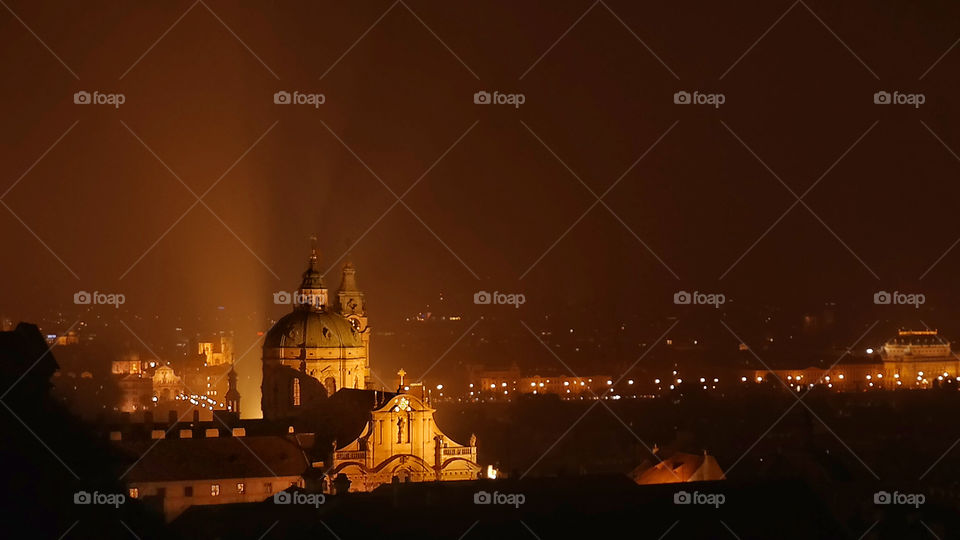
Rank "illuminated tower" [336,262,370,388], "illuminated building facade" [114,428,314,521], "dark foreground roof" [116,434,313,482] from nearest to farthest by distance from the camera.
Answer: "illuminated building facade" [114,428,314,521] < "dark foreground roof" [116,434,313,482] < "illuminated tower" [336,262,370,388]

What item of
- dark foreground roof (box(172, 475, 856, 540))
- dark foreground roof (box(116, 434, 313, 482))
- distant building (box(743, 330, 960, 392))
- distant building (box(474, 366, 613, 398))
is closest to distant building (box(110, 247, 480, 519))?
dark foreground roof (box(116, 434, 313, 482))

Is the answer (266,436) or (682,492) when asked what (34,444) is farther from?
(266,436)

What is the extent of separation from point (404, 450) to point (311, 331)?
39.4 feet

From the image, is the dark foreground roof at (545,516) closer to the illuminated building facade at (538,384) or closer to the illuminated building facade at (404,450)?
the illuminated building facade at (404,450)

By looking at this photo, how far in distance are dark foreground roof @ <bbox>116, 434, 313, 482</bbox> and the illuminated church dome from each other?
37.1 ft

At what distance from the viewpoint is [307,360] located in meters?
61.5

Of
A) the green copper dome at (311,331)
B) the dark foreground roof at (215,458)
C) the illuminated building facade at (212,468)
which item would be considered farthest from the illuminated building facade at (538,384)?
the illuminated building facade at (212,468)

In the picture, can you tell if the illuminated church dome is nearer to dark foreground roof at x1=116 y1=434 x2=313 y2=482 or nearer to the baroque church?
the baroque church

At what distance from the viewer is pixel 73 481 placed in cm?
2959

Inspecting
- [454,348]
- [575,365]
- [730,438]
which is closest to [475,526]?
[730,438]

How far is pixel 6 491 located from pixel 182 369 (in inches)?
3198

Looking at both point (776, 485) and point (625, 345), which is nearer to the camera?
point (776, 485)

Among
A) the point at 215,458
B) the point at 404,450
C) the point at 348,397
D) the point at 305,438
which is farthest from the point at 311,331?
the point at 215,458

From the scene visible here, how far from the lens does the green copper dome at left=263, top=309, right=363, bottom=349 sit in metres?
61.7
